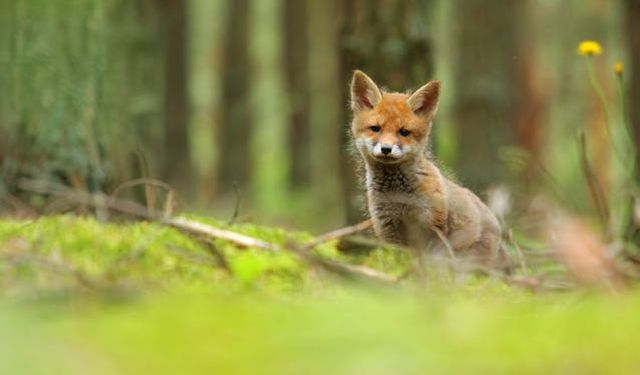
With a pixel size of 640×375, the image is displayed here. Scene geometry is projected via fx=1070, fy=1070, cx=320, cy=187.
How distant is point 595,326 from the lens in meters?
3.21

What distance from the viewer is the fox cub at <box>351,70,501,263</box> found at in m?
6.14

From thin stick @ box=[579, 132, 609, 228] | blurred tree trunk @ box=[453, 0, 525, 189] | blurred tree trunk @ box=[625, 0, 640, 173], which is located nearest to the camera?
thin stick @ box=[579, 132, 609, 228]

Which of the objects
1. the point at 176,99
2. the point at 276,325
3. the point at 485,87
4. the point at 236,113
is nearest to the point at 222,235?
the point at 276,325

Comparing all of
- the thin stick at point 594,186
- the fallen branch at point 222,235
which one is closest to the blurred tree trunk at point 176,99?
the thin stick at point 594,186

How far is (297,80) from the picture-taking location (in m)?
23.4

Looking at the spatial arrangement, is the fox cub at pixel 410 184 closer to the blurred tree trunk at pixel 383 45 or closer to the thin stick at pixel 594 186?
the thin stick at pixel 594 186

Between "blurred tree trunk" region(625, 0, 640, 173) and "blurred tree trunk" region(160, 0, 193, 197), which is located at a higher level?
"blurred tree trunk" region(625, 0, 640, 173)

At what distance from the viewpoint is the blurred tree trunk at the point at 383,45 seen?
788 cm

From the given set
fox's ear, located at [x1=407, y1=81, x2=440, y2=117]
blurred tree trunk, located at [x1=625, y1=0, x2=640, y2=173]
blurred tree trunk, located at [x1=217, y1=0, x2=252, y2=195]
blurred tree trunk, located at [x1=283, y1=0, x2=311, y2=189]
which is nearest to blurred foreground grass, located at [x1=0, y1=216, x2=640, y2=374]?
fox's ear, located at [x1=407, y1=81, x2=440, y2=117]

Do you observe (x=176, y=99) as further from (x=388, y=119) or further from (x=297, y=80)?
(x=388, y=119)

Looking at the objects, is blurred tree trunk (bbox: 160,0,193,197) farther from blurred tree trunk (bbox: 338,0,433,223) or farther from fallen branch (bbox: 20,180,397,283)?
fallen branch (bbox: 20,180,397,283)

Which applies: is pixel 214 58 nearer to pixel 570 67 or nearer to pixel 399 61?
pixel 570 67

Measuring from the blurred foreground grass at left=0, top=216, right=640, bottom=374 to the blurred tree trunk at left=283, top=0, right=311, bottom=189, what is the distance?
19.2 m

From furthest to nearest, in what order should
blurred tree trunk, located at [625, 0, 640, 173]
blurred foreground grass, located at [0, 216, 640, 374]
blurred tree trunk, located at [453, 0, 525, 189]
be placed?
blurred tree trunk, located at [453, 0, 525, 189] → blurred tree trunk, located at [625, 0, 640, 173] → blurred foreground grass, located at [0, 216, 640, 374]
